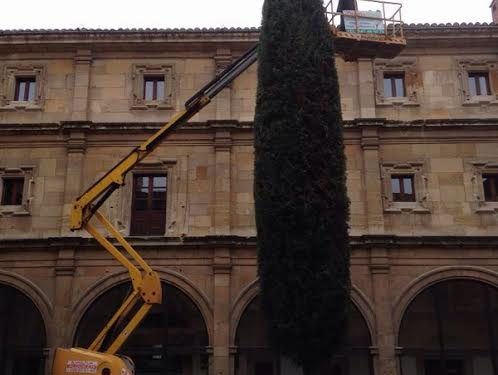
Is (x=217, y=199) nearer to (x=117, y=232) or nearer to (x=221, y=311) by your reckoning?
(x=221, y=311)

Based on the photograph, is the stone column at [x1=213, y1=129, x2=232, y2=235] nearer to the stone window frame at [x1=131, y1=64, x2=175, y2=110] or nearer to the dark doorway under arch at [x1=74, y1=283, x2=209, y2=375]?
the stone window frame at [x1=131, y1=64, x2=175, y2=110]

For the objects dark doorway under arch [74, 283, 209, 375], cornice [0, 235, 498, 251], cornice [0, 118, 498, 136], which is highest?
cornice [0, 118, 498, 136]

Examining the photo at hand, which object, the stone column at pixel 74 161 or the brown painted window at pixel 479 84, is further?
the brown painted window at pixel 479 84

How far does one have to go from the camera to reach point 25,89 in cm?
2009

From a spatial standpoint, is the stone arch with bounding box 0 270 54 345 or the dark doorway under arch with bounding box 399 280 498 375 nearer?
the dark doorway under arch with bounding box 399 280 498 375

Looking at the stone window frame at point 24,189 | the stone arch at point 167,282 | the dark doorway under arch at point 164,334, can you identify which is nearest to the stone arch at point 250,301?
the stone arch at point 167,282

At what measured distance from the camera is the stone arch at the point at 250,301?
17531 millimetres

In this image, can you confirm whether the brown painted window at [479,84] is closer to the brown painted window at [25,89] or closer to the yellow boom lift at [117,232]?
the yellow boom lift at [117,232]

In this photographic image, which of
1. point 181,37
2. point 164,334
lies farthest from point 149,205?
point 181,37

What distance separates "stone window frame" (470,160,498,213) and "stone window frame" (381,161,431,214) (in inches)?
53.1

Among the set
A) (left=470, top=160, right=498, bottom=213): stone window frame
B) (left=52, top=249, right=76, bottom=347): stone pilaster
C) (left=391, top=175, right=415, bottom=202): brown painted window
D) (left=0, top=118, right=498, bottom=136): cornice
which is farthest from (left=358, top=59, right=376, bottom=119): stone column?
(left=52, top=249, right=76, bottom=347): stone pilaster

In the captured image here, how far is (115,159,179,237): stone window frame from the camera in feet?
60.6

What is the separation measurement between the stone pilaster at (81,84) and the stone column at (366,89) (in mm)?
7932

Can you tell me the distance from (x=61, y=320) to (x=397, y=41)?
11003 millimetres
